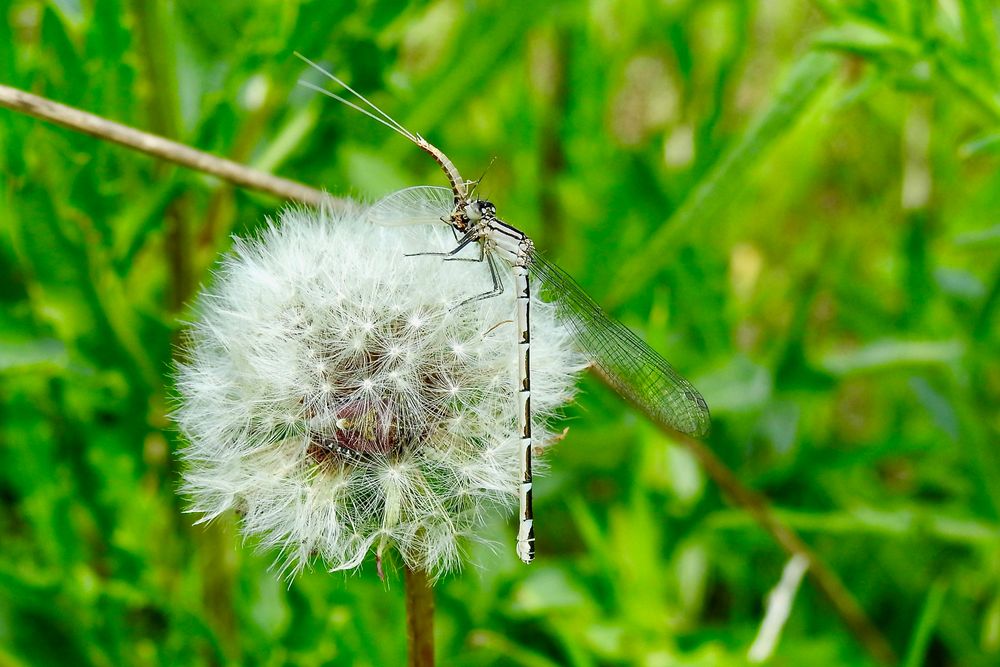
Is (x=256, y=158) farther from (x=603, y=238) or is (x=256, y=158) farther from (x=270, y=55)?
(x=603, y=238)

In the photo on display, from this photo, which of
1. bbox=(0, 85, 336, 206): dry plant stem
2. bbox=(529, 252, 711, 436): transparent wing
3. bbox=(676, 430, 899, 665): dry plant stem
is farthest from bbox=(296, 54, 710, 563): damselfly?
bbox=(676, 430, 899, 665): dry plant stem

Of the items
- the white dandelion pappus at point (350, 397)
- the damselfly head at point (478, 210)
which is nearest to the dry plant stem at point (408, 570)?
the white dandelion pappus at point (350, 397)

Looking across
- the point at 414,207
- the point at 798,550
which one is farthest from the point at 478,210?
the point at 798,550

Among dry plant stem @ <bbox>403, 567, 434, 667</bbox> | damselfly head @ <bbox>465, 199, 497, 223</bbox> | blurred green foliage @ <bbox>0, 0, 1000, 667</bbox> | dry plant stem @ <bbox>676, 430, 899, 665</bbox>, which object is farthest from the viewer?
dry plant stem @ <bbox>676, 430, 899, 665</bbox>

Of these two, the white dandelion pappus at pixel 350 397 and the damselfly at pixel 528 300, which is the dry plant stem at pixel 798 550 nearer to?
the damselfly at pixel 528 300

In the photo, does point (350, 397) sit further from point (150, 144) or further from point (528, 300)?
point (150, 144)

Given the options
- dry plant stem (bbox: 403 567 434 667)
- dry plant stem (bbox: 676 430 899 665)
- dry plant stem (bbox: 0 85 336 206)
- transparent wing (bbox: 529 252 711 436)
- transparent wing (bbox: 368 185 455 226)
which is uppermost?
dry plant stem (bbox: 0 85 336 206)

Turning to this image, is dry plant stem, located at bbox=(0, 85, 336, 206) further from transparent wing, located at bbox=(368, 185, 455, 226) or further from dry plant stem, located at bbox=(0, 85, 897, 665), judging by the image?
transparent wing, located at bbox=(368, 185, 455, 226)
